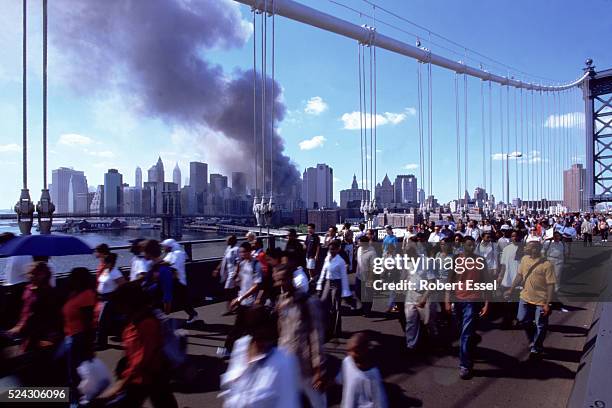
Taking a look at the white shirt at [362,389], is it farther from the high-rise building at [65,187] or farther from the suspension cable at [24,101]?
the high-rise building at [65,187]

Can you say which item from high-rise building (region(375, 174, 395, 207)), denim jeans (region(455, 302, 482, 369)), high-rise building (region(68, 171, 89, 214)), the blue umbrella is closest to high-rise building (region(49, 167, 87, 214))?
high-rise building (region(68, 171, 89, 214))

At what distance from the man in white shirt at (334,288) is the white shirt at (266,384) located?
128 inches

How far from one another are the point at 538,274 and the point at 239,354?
418cm

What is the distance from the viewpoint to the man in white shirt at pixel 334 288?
17.7ft

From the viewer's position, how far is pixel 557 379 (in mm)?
4137

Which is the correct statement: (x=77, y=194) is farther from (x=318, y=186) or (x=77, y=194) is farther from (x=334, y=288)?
(x=318, y=186)

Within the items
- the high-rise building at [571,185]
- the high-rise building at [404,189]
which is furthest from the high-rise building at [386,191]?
the high-rise building at [571,185]

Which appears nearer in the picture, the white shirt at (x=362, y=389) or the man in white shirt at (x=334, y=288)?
the white shirt at (x=362, y=389)

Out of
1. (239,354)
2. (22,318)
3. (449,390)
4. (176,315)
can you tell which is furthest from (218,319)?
(239,354)

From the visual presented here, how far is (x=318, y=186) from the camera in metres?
93.4

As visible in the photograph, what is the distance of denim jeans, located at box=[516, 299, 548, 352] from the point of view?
4.72m

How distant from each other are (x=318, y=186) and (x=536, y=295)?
8871cm

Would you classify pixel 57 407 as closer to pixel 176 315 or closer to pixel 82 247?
pixel 82 247

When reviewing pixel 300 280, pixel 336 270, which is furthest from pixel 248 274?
pixel 336 270
